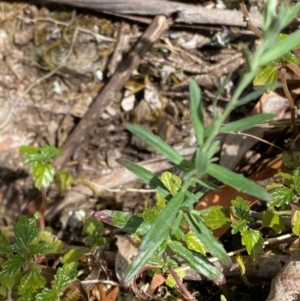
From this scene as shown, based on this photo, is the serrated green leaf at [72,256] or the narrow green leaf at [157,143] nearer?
the narrow green leaf at [157,143]

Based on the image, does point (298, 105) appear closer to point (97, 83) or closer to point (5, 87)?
point (97, 83)

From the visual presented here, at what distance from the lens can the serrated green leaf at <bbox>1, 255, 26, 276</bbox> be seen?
1933 mm

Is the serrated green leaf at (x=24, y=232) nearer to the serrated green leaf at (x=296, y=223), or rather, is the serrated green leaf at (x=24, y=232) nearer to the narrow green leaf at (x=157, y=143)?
the narrow green leaf at (x=157, y=143)

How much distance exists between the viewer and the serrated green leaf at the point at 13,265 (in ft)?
6.34

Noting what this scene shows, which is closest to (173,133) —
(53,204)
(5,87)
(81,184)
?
(81,184)

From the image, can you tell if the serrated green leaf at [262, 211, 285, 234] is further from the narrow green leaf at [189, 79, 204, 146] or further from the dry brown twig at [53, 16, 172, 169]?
the dry brown twig at [53, 16, 172, 169]

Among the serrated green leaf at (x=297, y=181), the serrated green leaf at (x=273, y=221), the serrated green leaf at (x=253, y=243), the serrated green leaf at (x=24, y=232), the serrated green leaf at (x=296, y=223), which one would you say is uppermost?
the serrated green leaf at (x=297, y=181)

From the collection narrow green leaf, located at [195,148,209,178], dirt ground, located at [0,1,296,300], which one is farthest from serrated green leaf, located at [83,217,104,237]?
narrow green leaf, located at [195,148,209,178]

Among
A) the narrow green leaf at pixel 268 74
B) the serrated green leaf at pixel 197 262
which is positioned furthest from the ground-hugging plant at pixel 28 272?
the narrow green leaf at pixel 268 74

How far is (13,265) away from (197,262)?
701mm

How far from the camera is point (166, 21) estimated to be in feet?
9.54

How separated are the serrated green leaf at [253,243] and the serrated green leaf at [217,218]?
11cm

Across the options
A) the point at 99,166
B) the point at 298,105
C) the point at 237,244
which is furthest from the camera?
the point at 99,166

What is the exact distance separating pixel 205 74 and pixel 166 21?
1.18ft
